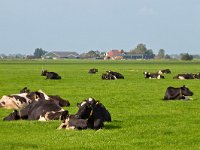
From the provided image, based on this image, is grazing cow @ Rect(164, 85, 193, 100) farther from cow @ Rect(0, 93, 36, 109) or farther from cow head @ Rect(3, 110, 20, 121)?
cow head @ Rect(3, 110, 20, 121)

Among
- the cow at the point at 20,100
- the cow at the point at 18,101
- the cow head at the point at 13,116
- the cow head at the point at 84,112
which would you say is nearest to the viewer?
the cow head at the point at 84,112

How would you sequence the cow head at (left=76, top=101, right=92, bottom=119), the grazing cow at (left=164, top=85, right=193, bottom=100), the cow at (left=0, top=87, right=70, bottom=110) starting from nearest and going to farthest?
the cow head at (left=76, top=101, right=92, bottom=119) → the cow at (left=0, top=87, right=70, bottom=110) → the grazing cow at (left=164, top=85, right=193, bottom=100)

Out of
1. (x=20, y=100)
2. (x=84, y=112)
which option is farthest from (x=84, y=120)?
(x=20, y=100)

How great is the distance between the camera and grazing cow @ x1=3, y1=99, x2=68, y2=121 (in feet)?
58.6

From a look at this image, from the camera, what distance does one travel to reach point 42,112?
18.0m

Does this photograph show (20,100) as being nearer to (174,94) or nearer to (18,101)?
(18,101)

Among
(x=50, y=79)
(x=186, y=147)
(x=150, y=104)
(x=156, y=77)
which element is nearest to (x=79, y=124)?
(x=186, y=147)

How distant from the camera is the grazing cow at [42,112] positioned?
17.9 m

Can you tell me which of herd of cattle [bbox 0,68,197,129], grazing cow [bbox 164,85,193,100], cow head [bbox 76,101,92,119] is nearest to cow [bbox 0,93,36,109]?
herd of cattle [bbox 0,68,197,129]

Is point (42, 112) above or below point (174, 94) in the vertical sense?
above

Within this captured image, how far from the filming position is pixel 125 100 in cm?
2586

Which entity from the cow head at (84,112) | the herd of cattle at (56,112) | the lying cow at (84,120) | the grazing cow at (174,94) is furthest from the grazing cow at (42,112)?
the grazing cow at (174,94)

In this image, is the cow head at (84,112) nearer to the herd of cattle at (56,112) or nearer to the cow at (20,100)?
the herd of cattle at (56,112)

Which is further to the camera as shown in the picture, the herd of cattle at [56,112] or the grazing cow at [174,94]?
the grazing cow at [174,94]
